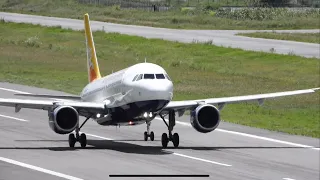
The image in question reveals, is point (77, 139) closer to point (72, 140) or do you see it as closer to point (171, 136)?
point (72, 140)

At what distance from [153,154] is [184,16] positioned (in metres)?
101

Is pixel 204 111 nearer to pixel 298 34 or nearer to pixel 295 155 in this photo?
pixel 295 155

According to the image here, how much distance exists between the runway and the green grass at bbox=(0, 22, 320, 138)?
12.8 feet

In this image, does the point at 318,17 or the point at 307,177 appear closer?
the point at 307,177

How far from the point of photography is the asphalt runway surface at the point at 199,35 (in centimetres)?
9681

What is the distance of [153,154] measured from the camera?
132ft

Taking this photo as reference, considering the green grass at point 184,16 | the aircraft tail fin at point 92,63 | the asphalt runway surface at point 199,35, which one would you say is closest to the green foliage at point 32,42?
the asphalt runway surface at point 199,35

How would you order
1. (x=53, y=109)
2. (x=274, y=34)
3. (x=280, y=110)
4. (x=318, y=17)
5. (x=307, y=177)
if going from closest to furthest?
(x=307, y=177) < (x=53, y=109) < (x=280, y=110) < (x=274, y=34) < (x=318, y=17)

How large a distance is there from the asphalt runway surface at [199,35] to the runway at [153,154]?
43105 mm

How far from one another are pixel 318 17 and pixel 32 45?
50803 mm

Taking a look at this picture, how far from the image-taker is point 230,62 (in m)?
85.3

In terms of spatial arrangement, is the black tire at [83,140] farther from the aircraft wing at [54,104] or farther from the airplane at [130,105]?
the aircraft wing at [54,104]

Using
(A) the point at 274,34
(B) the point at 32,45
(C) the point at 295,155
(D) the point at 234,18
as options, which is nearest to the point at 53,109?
(C) the point at 295,155

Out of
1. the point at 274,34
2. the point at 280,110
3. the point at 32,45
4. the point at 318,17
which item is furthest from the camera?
the point at 318,17
